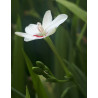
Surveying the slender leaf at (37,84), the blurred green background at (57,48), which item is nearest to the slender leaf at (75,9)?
the blurred green background at (57,48)

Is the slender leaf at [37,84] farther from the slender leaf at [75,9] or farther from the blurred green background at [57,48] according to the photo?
the slender leaf at [75,9]

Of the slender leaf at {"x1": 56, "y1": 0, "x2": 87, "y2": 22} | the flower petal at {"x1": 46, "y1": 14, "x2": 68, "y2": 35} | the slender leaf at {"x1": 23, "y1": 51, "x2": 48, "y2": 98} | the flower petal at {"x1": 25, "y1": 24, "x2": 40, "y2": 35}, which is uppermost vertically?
the slender leaf at {"x1": 56, "y1": 0, "x2": 87, "y2": 22}

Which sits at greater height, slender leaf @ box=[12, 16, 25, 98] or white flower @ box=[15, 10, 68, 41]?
white flower @ box=[15, 10, 68, 41]

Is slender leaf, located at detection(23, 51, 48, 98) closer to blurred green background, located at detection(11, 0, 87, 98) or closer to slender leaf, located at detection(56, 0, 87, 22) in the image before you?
blurred green background, located at detection(11, 0, 87, 98)

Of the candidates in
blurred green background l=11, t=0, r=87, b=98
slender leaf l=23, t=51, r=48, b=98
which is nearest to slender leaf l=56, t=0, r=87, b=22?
blurred green background l=11, t=0, r=87, b=98
